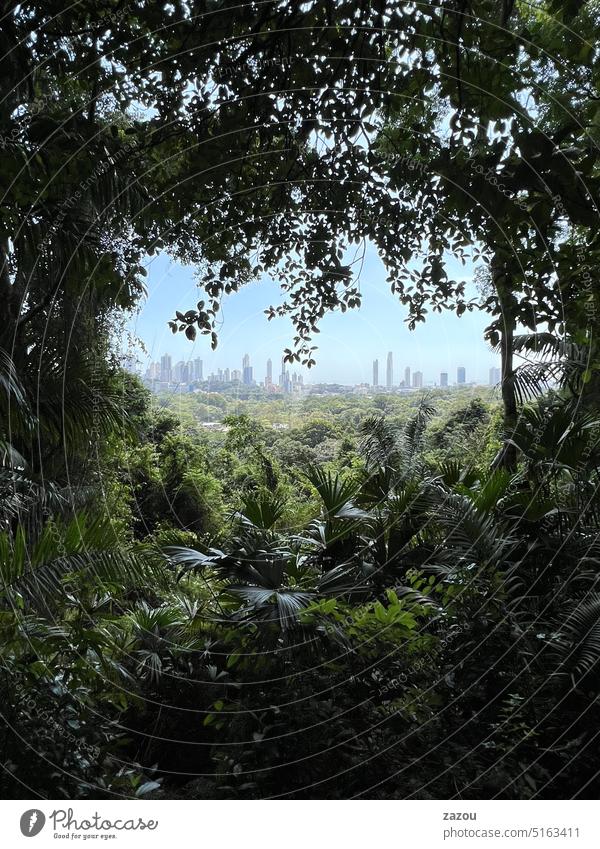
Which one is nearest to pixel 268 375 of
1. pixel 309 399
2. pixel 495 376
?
pixel 309 399

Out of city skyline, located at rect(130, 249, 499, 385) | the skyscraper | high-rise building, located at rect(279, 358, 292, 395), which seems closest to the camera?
city skyline, located at rect(130, 249, 499, 385)

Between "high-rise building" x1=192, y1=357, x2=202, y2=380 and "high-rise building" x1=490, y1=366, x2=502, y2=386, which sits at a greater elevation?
"high-rise building" x1=192, y1=357, x2=202, y2=380

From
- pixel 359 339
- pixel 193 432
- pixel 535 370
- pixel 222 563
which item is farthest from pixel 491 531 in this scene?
pixel 193 432

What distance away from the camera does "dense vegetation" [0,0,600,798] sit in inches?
63.7

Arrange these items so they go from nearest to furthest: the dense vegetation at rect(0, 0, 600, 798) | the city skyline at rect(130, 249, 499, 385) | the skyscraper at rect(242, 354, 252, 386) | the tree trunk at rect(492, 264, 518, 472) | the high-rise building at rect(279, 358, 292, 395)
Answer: the dense vegetation at rect(0, 0, 600, 798)
the tree trunk at rect(492, 264, 518, 472)
the city skyline at rect(130, 249, 499, 385)
the skyscraper at rect(242, 354, 252, 386)
the high-rise building at rect(279, 358, 292, 395)

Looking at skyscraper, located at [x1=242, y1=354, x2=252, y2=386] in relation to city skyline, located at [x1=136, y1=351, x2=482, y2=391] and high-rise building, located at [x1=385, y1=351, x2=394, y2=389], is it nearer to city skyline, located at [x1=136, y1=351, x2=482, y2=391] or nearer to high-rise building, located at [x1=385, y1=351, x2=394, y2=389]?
city skyline, located at [x1=136, y1=351, x2=482, y2=391]

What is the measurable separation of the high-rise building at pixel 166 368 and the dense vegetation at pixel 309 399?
0.15 m

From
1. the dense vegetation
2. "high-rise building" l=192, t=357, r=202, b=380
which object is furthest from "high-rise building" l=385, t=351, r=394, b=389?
"high-rise building" l=192, t=357, r=202, b=380

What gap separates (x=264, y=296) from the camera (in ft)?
7.92

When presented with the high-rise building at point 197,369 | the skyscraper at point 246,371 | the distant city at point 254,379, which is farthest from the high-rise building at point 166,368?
the skyscraper at point 246,371

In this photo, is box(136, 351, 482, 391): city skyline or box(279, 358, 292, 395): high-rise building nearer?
box(136, 351, 482, 391): city skyline

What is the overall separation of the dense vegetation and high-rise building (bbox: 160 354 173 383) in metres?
0.15

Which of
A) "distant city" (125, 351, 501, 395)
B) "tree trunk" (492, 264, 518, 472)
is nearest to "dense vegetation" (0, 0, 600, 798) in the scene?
"tree trunk" (492, 264, 518, 472)

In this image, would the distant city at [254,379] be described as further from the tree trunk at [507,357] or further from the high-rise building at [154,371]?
the tree trunk at [507,357]
